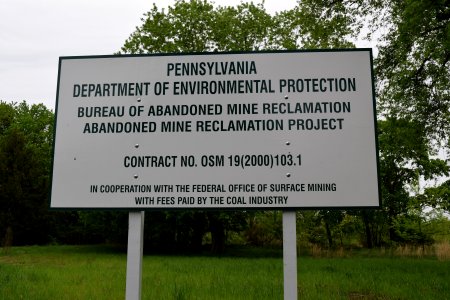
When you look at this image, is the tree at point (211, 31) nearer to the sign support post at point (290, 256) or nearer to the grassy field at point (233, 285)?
the grassy field at point (233, 285)

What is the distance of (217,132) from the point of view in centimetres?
498

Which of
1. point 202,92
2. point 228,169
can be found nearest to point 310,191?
point 228,169

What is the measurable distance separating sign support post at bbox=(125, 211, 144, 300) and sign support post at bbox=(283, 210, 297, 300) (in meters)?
1.63

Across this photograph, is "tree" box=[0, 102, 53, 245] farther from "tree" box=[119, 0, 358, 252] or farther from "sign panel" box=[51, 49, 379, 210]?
"sign panel" box=[51, 49, 379, 210]

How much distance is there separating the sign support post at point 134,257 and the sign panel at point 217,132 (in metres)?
0.18

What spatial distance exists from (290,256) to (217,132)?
160 cm

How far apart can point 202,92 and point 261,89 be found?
69 centimetres

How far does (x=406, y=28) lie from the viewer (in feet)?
39.8

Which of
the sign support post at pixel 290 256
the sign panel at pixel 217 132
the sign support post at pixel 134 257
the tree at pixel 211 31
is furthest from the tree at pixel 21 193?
the sign support post at pixel 290 256

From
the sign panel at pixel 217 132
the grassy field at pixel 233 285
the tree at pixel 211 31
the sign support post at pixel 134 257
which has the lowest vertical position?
the grassy field at pixel 233 285

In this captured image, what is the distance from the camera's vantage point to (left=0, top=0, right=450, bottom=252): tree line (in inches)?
589

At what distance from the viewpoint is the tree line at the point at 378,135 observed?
15.0 meters

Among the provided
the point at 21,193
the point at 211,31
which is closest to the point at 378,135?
the point at 211,31

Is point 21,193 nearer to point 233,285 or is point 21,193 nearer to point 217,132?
point 233,285
